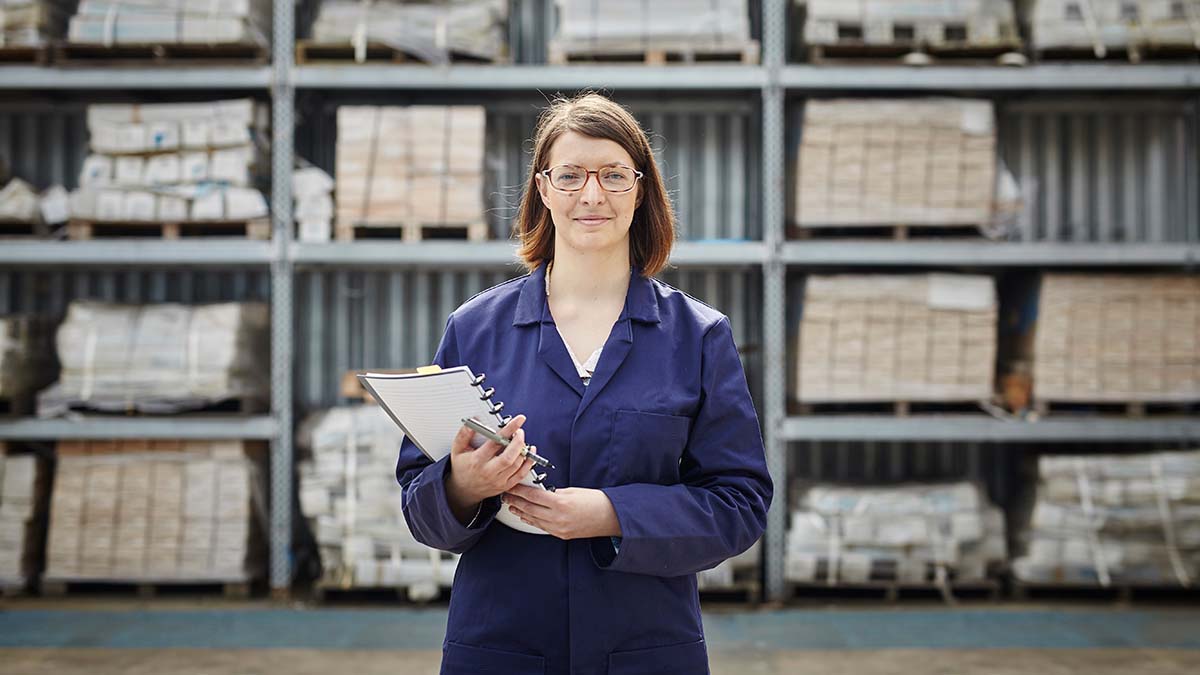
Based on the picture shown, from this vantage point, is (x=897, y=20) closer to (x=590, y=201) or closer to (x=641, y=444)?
(x=590, y=201)

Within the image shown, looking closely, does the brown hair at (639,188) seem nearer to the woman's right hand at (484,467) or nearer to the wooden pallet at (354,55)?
the woman's right hand at (484,467)

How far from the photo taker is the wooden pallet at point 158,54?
727 centimetres

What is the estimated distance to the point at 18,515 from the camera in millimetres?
7191

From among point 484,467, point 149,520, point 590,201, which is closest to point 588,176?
point 590,201

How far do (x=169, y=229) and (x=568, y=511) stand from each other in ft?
19.8

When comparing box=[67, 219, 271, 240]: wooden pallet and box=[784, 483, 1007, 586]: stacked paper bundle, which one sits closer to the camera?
box=[784, 483, 1007, 586]: stacked paper bundle

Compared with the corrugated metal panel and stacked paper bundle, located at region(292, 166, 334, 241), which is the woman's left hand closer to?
stacked paper bundle, located at region(292, 166, 334, 241)

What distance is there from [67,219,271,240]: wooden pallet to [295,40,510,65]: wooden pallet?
1219mm

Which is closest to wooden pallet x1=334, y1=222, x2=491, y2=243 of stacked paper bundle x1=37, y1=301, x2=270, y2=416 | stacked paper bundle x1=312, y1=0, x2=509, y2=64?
stacked paper bundle x1=37, y1=301, x2=270, y2=416

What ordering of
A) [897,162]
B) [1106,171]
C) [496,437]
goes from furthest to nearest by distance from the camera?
[1106,171] → [897,162] → [496,437]

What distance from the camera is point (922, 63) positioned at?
23.5 ft

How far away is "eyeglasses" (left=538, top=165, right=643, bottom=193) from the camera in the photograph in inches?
88.7

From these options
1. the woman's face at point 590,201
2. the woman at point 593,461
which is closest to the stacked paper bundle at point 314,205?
the woman at point 593,461

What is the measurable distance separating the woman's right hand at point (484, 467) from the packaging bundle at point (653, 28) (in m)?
5.61
